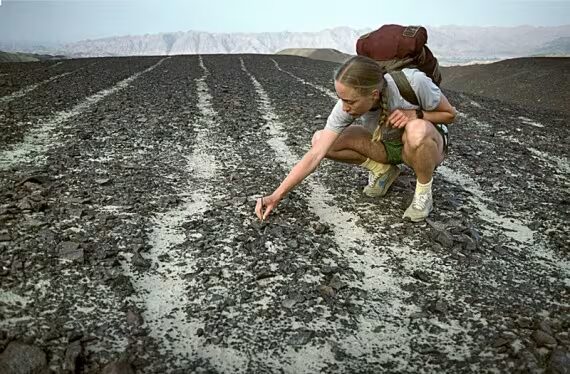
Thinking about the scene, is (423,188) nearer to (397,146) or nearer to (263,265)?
(397,146)

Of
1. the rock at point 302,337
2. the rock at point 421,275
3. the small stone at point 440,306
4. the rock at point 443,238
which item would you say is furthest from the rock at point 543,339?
the rock at point 302,337

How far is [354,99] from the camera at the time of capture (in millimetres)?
2703

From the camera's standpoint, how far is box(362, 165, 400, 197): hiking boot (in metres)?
3.66

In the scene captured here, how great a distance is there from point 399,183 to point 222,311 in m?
2.28

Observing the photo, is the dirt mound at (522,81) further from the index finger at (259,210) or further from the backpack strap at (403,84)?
the index finger at (259,210)

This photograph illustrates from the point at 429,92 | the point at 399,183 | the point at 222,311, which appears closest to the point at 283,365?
the point at 222,311

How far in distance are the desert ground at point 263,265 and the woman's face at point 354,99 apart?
0.87m

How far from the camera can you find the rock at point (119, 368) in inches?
70.7

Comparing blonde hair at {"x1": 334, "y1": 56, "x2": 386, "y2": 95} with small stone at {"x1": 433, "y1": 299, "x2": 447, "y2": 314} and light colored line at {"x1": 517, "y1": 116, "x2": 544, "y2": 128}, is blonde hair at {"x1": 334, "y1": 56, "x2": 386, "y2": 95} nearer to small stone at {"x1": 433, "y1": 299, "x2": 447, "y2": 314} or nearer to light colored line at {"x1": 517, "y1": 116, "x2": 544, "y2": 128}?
small stone at {"x1": 433, "y1": 299, "x2": 447, "y2": 314}

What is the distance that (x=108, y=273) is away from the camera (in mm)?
2512

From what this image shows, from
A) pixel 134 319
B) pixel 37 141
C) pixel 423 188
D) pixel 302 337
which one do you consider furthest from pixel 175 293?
pixel 37 141

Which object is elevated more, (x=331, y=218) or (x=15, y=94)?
(x=15, y=94)


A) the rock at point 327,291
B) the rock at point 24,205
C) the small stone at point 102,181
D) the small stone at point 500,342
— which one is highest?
the rock at point 24,205

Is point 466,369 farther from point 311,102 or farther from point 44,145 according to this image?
point 311,102
